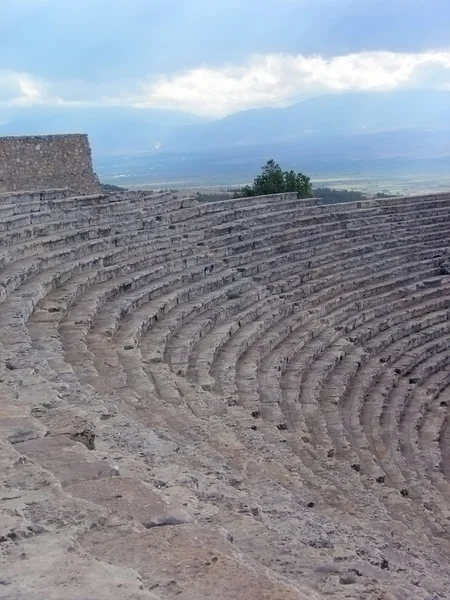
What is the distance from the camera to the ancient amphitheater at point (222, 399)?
3100 mm

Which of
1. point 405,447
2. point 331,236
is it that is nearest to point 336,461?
point 405,447

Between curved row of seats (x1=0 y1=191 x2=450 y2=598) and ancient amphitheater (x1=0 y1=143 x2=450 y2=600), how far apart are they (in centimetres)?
3

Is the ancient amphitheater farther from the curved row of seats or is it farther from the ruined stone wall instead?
the ruined stone wall

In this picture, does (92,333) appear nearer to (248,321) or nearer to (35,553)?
(248,321)

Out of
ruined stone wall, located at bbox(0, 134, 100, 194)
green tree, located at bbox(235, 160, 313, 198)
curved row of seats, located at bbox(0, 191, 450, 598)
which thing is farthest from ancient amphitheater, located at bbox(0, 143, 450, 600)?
green tree, located at bbox(235, 160, 313, 198)

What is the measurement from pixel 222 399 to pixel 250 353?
2.31 meters

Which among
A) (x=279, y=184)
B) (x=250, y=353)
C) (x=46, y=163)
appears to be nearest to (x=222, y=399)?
(x=250, y=353)

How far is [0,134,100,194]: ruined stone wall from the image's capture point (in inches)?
646

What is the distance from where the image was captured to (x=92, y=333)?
8188mm

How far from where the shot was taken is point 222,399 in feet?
24.1

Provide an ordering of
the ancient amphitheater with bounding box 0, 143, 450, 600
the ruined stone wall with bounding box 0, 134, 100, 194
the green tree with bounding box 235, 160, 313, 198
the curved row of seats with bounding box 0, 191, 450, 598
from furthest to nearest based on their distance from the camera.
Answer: the green tree with bounding box 235, 160, 313, 198 → the ruined stone wall with bounding box 0, 134, 100, 194 → the curved row of seats with bounding box 0, 191, 450, 598 → the ancient amphitheater with bounding box 0, 143, 450, 600

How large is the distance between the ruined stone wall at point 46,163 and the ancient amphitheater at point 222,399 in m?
3.68

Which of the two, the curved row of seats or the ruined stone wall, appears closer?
the curved row of seats

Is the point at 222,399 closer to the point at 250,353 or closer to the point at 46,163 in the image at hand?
the point at 250,353
